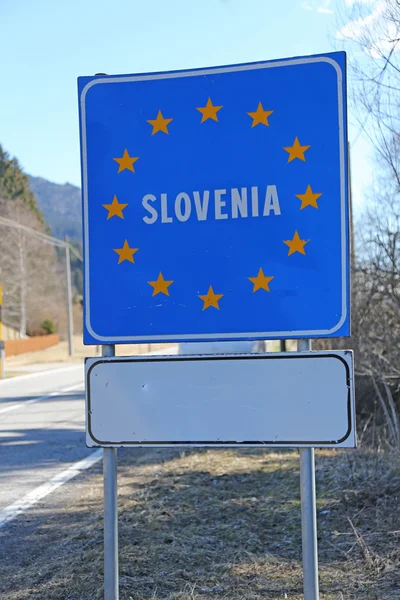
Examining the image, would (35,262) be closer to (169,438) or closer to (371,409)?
(371,409)

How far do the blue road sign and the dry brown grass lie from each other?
5.26 ft

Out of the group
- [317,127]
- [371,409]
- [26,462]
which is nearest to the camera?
[317,127]

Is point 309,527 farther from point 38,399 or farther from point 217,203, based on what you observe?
point 38,399

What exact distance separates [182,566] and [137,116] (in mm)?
2570

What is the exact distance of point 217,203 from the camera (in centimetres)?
293

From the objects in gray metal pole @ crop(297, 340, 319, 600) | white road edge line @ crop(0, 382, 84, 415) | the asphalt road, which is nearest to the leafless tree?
white road edge line @ crop(0, 382, 84, 415)

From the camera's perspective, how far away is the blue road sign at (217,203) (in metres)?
2.81

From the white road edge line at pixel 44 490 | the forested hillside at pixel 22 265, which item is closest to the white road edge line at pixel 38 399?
the white road edge line at pixel 44 490

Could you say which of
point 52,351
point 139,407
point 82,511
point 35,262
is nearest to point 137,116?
point 139,407

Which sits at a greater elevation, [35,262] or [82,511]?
[35,262]

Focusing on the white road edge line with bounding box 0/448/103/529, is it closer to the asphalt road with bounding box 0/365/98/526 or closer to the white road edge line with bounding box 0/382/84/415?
the asphalt road with bounding box 0/365/98/526

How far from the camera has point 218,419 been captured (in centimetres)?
285

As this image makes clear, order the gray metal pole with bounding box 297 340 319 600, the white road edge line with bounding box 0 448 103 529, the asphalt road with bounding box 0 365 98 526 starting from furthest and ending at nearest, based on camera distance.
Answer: the asphalt road with bounding box 0 365 98 526 < the white road edge line with bounding box 0 448 103 529 < the gray metal pole with bounding box 297 340 319 600

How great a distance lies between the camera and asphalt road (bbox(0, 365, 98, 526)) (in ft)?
26.0
